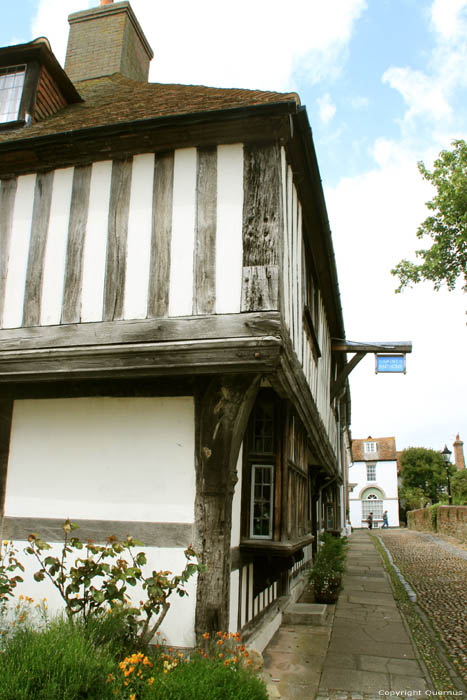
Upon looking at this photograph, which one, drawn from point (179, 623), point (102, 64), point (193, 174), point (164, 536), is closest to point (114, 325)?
point (193, 174)

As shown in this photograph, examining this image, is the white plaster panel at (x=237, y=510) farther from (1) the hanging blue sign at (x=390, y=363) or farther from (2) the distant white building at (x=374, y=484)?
(2) the distant white building at (x=374, y=484)

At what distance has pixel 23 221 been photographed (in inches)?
211

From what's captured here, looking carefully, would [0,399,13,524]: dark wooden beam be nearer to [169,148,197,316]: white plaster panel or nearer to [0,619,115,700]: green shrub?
[0,619,115,700]: green shrub

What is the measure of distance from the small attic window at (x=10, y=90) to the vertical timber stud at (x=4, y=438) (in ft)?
12.3

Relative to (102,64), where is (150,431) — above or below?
below

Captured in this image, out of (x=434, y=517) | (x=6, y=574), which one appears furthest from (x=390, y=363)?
(x=434, y=517)

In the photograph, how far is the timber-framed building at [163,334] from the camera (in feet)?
14.6

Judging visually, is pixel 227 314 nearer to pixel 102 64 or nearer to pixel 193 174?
pixel 193 174

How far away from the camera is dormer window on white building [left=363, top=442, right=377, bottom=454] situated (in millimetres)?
48312

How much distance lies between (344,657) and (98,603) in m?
3.05

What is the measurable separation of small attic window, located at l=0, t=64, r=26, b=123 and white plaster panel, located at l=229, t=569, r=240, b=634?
19.2 feet

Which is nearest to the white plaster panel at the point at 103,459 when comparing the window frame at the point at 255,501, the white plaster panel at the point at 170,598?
the white plaster panel at the point at 170,598

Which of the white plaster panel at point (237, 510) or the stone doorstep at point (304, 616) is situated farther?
the stone doorstep at point (304, 616)

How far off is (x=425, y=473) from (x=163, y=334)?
4922 centimetres
